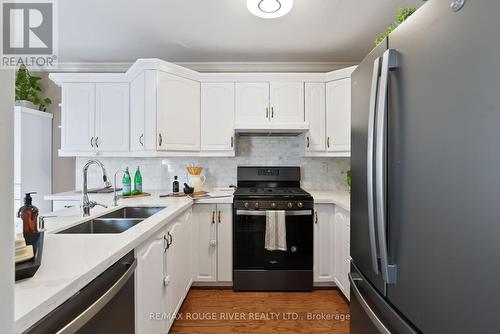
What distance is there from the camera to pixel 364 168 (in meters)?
1.06

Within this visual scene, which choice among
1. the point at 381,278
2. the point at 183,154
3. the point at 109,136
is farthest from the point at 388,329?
the point at 109,136

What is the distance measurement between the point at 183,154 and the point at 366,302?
2.12 metres

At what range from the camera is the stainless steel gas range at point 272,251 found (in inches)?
91.8

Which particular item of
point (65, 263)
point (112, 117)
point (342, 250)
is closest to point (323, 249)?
point (342, 250)

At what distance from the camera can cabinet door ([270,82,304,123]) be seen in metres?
2.73

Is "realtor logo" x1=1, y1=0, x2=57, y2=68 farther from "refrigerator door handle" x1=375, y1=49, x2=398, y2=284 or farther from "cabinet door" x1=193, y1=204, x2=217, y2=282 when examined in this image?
"refrigerator door handle" x1=375, y1=49, x2=398, y2=284

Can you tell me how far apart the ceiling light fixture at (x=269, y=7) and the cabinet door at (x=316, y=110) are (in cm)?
106

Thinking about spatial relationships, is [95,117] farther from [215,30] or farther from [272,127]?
[272,127]

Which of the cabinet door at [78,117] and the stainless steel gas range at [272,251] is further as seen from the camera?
the cabinet door at [78,117]

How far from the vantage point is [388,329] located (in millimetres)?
833

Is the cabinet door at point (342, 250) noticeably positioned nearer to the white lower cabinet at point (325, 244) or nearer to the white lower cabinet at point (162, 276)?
the white lower cabinet at point (325, 244)

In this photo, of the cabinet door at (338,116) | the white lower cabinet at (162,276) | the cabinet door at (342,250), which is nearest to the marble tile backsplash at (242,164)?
the cabinet door at (338,116)

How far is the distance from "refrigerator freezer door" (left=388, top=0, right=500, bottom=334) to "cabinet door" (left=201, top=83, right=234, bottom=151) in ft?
6.71

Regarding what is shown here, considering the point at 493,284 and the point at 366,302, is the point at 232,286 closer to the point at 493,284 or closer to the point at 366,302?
the point at 366,302
